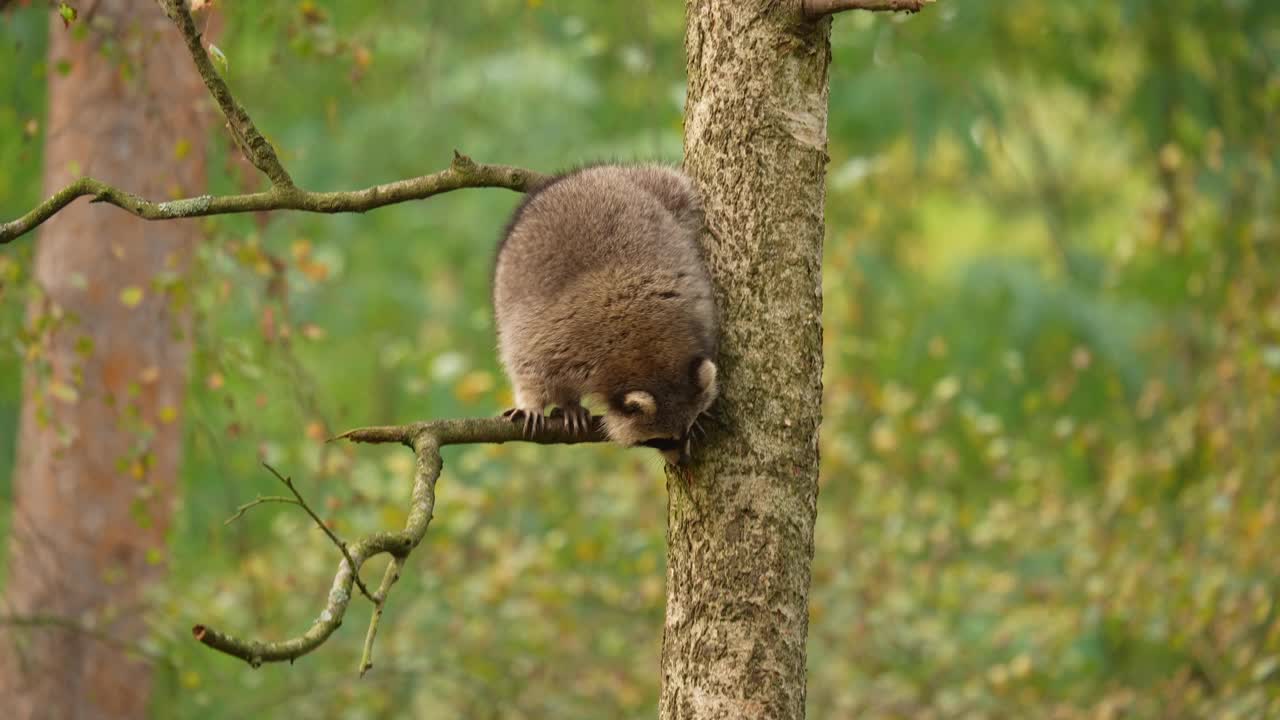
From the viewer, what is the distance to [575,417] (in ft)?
10.7

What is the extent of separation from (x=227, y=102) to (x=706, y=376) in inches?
42.1

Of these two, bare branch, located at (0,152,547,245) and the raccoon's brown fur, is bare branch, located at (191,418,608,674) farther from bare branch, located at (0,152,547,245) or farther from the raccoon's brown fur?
bare branch, located at (0,152,547,245)

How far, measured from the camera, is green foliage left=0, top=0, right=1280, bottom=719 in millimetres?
5801

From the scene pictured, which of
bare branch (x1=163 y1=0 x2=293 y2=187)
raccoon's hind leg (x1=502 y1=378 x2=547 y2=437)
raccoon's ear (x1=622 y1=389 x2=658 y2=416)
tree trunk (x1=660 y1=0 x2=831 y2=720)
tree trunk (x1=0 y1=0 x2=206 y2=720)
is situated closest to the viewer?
bare branch (x1=163 y1=0 x2=293 y2=187)

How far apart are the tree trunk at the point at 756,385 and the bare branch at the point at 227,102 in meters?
0.91

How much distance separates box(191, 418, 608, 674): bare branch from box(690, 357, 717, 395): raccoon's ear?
350mm

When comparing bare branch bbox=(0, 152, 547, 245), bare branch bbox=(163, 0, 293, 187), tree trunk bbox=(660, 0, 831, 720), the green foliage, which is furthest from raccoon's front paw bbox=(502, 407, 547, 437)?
the green foliage

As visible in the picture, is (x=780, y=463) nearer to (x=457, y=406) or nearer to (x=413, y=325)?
(x=457, y=406)

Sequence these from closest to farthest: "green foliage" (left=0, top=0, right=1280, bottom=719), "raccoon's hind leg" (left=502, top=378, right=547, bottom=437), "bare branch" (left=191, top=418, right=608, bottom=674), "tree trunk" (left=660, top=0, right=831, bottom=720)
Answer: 1. "bare branch" (left=191, top=418, right=608, bottom=674)
2. "tree trunk" (left=660, top=0, right=831, bottom=720)
3. "raccoon's hind leg" (left=502, top=378, right=547, bottom=437)
4. "green foliage" (left=0, top=0, right=1280, bottom=719)

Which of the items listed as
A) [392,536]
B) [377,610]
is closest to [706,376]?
[392,536]

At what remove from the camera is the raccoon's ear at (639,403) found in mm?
2906

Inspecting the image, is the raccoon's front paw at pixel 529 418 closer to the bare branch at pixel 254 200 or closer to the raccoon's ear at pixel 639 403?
the raccoon's ear at pixel 639 403

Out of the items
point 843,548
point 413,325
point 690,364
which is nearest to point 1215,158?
point 843,548

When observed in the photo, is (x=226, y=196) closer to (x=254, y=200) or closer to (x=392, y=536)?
(x=254, y=200)
